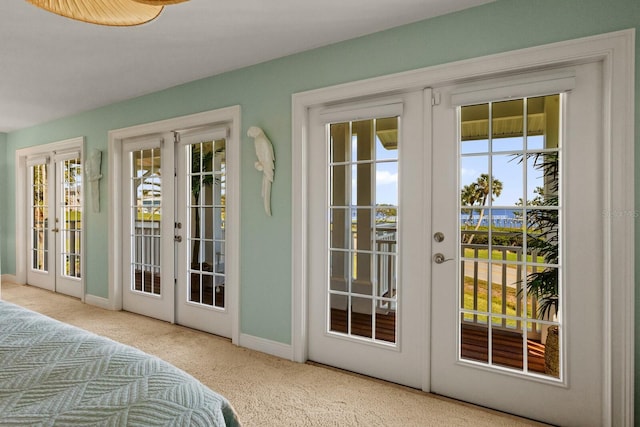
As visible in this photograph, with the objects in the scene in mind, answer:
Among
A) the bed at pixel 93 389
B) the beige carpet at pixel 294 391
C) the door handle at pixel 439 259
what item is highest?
the door handle at pixel 439 259

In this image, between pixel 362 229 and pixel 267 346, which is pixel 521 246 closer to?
pixel 362 229

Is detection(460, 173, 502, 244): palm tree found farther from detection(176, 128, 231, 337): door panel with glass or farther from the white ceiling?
detection(176, 128, 231, 337): door panel with glass

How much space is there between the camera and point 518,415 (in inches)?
85.4

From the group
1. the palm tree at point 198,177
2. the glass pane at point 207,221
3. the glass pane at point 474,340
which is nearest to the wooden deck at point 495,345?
the glass pane at point 474,340

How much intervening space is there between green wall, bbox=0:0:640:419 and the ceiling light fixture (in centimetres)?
156

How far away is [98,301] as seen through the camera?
4484 mm

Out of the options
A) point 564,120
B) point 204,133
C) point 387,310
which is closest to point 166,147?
point 204,133

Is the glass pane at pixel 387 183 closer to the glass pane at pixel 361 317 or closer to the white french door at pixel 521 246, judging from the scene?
the white french door at pixel 521 246

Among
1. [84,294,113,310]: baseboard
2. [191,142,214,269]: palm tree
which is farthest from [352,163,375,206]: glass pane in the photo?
[84,294,113,310]: baseboard

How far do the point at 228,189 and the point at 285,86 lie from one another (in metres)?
1.07

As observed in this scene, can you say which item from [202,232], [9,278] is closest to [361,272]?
[202,232]

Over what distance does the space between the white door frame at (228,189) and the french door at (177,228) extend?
0.08 meters

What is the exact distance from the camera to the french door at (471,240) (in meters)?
2.05

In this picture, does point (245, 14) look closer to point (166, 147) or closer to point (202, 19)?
point (202, 19)
